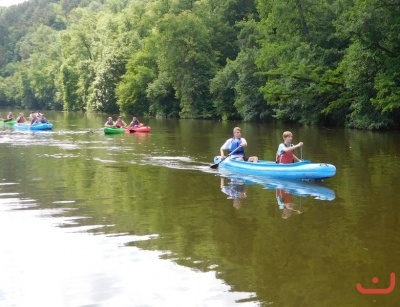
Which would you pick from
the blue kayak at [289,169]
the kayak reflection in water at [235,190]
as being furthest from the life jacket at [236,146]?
the kayak reflection in water at [235,190]

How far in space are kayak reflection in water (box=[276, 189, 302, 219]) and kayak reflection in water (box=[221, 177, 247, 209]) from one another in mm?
841

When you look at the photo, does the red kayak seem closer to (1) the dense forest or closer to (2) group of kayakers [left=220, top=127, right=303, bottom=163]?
(1) the dense forest

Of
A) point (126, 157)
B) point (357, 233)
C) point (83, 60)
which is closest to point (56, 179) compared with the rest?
point (126, 157)

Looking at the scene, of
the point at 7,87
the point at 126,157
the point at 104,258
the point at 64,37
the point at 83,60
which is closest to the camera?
the point at 104,258

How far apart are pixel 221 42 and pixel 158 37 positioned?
6330 mm

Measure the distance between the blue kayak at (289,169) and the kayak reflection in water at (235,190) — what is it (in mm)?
835

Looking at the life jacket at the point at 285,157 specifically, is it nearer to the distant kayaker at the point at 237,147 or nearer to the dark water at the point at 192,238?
the dark water at the point at 192,238

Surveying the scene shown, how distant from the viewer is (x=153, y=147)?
2683 cm

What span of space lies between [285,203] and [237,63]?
3696 cm

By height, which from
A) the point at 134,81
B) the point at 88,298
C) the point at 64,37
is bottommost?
the point at 88,298

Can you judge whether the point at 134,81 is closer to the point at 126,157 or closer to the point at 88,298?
the point at 126,157

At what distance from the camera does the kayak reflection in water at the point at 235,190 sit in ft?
42.7

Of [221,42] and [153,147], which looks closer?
[153,147]

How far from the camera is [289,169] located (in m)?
16.0
